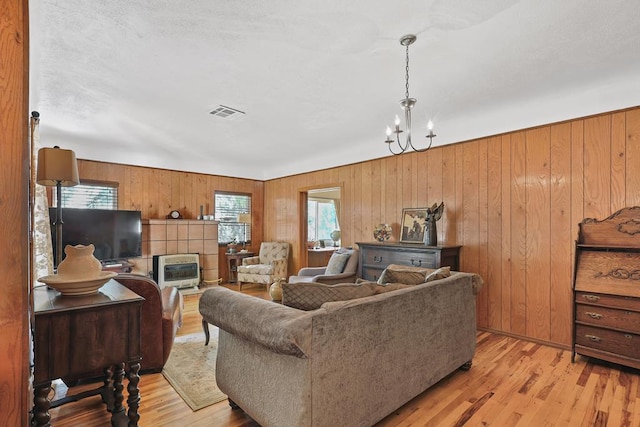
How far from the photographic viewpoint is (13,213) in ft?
3.36

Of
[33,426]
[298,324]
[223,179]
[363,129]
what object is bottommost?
[33,426]

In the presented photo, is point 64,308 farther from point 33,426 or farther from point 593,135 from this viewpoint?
point 593,135

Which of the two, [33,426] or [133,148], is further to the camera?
[133,148]

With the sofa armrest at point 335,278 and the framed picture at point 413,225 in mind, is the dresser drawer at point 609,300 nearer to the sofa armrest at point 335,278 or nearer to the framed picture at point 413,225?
the framed picture at point 413,225

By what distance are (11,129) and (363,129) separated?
3.82 metres

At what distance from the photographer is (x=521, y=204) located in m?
3.50

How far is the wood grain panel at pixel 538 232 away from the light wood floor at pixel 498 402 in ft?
1.90

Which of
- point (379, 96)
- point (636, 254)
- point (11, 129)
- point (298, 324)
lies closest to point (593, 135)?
point (636, 254)

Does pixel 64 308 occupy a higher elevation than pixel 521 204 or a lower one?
lower

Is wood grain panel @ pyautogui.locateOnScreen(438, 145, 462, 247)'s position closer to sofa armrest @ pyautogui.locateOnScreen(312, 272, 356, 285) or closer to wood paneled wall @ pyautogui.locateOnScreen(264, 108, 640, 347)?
wood paneled wall @ pyautogui.locateOnScreen(264, 108, 640, 347)

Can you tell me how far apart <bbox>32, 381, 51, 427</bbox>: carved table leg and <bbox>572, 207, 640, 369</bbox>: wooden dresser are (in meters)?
3.84

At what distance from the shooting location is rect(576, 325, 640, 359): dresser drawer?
101 inches

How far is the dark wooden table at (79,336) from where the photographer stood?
1410 millimetres

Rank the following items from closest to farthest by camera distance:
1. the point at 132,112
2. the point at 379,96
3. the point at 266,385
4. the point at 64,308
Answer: the point at 64,308
the point at 266,385
the point at 379,96
the point at 132,112
